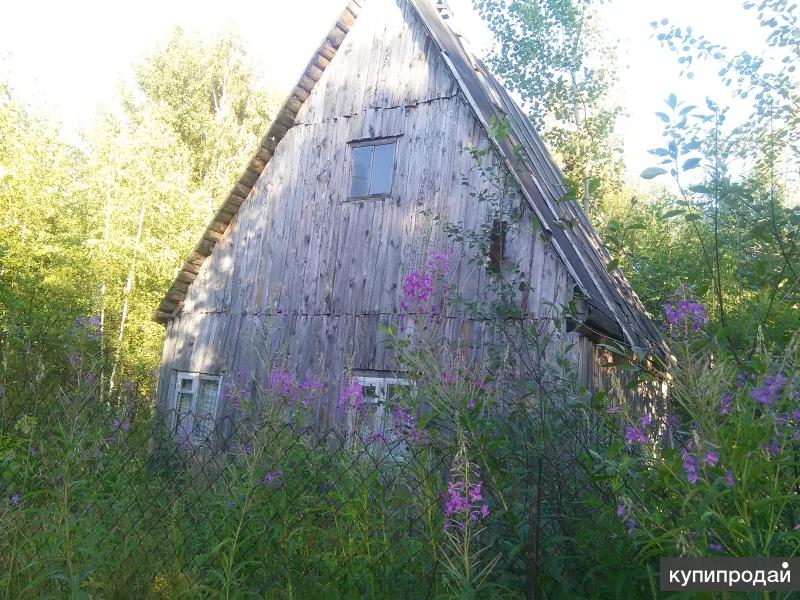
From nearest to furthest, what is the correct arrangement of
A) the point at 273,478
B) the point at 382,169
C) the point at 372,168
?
the point at 273,478 < the point at 382,169 < the point at 372,168

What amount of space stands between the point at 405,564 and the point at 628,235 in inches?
104

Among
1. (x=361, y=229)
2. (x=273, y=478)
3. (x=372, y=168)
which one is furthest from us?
(x=372, y=168)

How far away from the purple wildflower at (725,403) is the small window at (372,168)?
285 inches

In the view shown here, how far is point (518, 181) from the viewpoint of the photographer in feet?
24.4

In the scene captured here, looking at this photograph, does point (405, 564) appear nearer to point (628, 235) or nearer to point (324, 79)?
point (628, 235)

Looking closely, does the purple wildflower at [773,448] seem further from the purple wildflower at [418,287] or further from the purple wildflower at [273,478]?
the purple wildflower at [418,287]

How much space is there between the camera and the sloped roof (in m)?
7.61

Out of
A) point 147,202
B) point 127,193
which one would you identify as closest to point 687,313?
point 147,202

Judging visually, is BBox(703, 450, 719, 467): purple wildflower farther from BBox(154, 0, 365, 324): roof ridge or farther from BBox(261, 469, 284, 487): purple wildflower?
BBox(154, 0, 365, 324): roof ridge

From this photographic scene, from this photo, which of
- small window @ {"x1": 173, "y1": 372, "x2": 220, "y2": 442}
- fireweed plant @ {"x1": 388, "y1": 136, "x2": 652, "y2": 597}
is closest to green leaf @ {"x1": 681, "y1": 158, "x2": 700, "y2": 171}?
fireweed plant @ {"x1": 388, "y1": 136, "x2": 652, "y2": 597}

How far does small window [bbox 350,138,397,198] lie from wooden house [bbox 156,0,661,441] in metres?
0.02

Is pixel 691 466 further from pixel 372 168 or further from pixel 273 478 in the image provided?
pixel 372 168

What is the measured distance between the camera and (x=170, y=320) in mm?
11500

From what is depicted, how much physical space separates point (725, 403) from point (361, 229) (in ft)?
24.3
